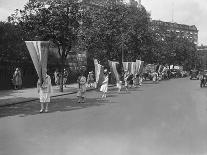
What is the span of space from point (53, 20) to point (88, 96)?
5646 mm

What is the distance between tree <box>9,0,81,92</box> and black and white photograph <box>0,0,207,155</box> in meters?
0.07

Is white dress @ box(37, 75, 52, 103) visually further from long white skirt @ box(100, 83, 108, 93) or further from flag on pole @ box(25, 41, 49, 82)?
long white skirt @ box(100, 83, 108, 93)

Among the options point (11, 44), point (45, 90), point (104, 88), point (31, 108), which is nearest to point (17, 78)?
point (104, 88)

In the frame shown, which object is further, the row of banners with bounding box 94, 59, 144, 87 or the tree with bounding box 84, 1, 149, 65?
the tree with bounding box 84, 1, 149, 65

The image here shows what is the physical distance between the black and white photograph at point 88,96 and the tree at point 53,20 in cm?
7

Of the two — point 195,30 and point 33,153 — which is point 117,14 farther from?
point 195,30

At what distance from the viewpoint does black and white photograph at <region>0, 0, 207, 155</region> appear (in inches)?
350

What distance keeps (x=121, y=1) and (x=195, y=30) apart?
478 feet

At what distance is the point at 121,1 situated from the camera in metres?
45.3

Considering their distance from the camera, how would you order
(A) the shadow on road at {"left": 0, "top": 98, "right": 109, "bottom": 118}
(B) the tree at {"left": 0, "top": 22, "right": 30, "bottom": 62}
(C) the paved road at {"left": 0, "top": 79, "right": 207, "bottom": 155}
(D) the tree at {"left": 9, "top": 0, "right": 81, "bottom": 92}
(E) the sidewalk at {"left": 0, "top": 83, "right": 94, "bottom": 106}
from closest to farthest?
1. (C) the paved road at {"left": 0, "top": 79, "right": 207, "bottom": 155}
2. (A) the shadow on road at {"left": 0, "top": 98, "right": 109, "bottom": 118}
3. (E) the sidewalk at {"left": 0, "top": 83, "right": 94, "bottom": 106}
4. (D) the tree at {"left": 9, "top": 0, "right": 81, "bottom": 92}
5. (B) the tree at {"left": 0, "top": 22, "right": 30, "bottom": 62}

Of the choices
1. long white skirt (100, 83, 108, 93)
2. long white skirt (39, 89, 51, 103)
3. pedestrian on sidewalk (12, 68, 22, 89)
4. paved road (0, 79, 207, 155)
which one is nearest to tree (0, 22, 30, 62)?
pedestrian on sidewalk (12, 68, 22, 89)

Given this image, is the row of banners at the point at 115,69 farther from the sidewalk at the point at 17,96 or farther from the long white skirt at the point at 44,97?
the long white skirt at the point at 44,97

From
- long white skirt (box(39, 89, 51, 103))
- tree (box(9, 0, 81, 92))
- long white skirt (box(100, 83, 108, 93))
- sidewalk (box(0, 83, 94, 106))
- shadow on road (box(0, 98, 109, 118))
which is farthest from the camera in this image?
tree (box(9, 0, 81, 92))

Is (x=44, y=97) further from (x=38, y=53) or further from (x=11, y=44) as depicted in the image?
(x=11, y=44)
